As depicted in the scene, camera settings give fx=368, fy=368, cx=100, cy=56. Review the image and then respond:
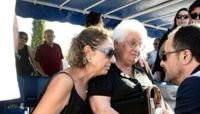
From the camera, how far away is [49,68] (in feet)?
23.0

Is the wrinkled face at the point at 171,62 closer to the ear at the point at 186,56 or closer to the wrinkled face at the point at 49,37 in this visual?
the ear at the point at 186,56

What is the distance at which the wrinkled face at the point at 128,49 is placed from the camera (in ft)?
9.49

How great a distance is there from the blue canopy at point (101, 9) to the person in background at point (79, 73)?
11.8 feet

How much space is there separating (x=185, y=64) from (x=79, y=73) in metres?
0.72

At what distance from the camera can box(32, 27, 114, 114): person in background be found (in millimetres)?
2287

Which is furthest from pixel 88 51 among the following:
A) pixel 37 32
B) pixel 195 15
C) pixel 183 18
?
pixel 37 32

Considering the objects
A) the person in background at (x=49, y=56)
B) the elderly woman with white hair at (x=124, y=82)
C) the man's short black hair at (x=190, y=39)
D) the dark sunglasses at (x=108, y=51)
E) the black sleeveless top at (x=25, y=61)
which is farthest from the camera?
the person in background at (x=49, y=56)

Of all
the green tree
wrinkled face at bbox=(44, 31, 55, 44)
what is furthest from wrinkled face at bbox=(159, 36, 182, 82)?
the green tree

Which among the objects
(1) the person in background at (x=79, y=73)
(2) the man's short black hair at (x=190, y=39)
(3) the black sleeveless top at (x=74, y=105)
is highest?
(2) the man's short black hair at (x=190, y=39)

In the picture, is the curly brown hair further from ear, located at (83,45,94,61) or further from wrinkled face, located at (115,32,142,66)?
wrinkled face, located at (115,32,142,66)

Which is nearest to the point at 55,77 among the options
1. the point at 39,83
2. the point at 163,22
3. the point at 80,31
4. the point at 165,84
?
the point at 80,31

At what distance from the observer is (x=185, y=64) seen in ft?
7.33

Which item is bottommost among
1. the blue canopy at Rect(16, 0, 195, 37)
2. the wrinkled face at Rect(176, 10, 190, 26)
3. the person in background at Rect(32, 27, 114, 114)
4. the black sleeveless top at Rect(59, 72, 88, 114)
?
the black sleeveless top at Rect(59, 72, 88, 114)

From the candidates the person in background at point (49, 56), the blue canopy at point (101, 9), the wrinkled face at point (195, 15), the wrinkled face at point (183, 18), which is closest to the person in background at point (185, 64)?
the wrinkled face at point (195, 15)
